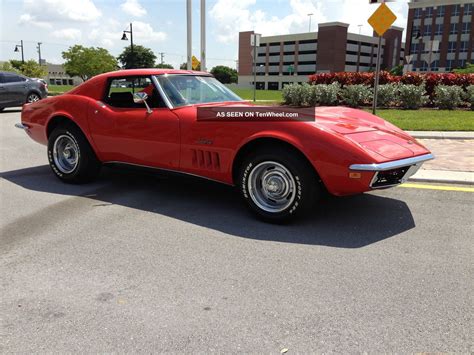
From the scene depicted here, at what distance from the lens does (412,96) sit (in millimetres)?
14906

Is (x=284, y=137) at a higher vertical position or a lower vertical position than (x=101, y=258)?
higher

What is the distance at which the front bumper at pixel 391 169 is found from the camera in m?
3.70

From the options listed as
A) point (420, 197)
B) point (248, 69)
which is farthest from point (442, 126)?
point (248, 69)

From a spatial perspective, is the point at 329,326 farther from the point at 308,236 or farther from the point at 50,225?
the point at 50,225

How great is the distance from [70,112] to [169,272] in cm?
332

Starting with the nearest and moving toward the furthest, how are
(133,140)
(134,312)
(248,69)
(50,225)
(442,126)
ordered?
(134,312) < (50,225) < (133,140) < (442,126) < (248,69)

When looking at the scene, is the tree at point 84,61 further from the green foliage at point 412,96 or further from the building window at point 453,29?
the building window at point 453,29

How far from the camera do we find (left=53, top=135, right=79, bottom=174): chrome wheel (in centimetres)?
584

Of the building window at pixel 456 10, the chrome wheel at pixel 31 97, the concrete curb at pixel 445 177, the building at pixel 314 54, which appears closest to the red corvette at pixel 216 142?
the concrete curb at pixel 445 177

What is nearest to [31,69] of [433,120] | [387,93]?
[387,93]

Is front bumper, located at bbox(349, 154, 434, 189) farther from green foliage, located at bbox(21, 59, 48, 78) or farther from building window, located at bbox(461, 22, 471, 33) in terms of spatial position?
building window, located at bbox(461, 22, 471, 33)

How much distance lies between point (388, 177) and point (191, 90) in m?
2.51

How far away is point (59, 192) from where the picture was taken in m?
5.48

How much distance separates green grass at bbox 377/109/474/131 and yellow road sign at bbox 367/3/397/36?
2.42 m
